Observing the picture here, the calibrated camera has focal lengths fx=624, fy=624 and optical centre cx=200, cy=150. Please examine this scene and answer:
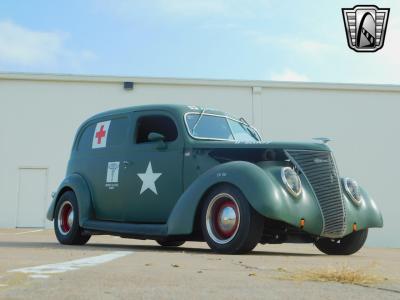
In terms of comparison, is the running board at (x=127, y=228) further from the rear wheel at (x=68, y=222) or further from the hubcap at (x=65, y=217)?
the hubcap at (x=65, y=217)

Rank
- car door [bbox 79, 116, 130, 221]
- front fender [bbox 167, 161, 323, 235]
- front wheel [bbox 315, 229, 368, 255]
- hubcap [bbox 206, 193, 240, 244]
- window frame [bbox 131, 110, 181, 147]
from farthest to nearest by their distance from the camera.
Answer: car door [bbox 79, 116, 130, 221] < window frame [bbox 131, 110, 181, 147] < front wheel [bbox 315, 229, 368, 255] < hubcap [bbox 206, 193, 240, 244] < front fender [bbox 167, 161, 323, 235]

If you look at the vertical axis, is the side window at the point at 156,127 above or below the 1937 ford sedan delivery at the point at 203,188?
above

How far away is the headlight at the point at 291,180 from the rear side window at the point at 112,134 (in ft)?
8.94

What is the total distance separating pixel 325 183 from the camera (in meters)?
6.96

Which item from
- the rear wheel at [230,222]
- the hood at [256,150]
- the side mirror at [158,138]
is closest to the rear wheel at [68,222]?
the side mirror at [158,138]

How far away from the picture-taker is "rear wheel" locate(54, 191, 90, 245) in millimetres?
8875

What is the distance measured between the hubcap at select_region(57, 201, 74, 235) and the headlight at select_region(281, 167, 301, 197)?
3.69m

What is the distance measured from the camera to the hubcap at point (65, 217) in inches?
357

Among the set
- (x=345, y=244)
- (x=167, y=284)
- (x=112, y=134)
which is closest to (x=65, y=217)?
(x=112, y=134)

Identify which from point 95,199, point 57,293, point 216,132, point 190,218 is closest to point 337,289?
point 57,293

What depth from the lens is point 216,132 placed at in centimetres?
801

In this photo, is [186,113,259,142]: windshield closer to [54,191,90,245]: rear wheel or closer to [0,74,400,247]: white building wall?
[54,191,90,245]: rear wheel

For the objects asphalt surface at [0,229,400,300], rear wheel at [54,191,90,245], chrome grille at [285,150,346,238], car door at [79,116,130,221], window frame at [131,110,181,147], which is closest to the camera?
asphalt surface at [0,229,400,300]

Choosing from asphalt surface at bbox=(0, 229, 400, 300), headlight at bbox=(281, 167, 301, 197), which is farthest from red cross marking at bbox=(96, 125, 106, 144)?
asphalt surface at bbox=(0, 229, 400, 300)
